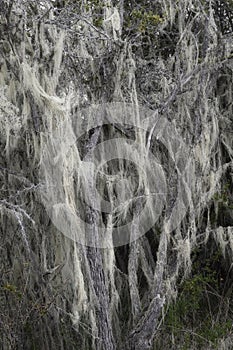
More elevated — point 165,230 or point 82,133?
point 82,133

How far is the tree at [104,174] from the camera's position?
427cm

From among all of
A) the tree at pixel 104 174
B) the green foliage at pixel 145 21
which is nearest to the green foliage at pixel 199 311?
the tree at pixel 104 174

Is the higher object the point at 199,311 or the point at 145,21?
the point at 145,21

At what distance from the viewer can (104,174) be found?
4789mm

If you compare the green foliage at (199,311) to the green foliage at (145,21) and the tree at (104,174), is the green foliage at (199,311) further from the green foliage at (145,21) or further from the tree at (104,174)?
the green foliage at (145,21)

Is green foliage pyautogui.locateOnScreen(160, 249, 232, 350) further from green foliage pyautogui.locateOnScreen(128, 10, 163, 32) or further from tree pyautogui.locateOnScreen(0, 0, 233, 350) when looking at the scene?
green foliage pyautogui.locateOnScreen(128, 10, 163, 32)

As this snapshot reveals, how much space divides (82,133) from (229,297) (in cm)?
226

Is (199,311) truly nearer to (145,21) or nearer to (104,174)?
(104,174)

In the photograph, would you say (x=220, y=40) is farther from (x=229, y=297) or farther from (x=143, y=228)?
(x=229, y=297)

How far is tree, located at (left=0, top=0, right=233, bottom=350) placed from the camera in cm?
427

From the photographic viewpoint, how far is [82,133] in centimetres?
459

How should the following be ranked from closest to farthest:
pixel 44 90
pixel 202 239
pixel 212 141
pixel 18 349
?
pixel 44 90, pixel 18 349, pixel 212 141, pixel 202 239

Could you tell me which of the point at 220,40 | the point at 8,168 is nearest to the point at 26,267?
the point at 8,168

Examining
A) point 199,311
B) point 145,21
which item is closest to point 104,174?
point 145,21
